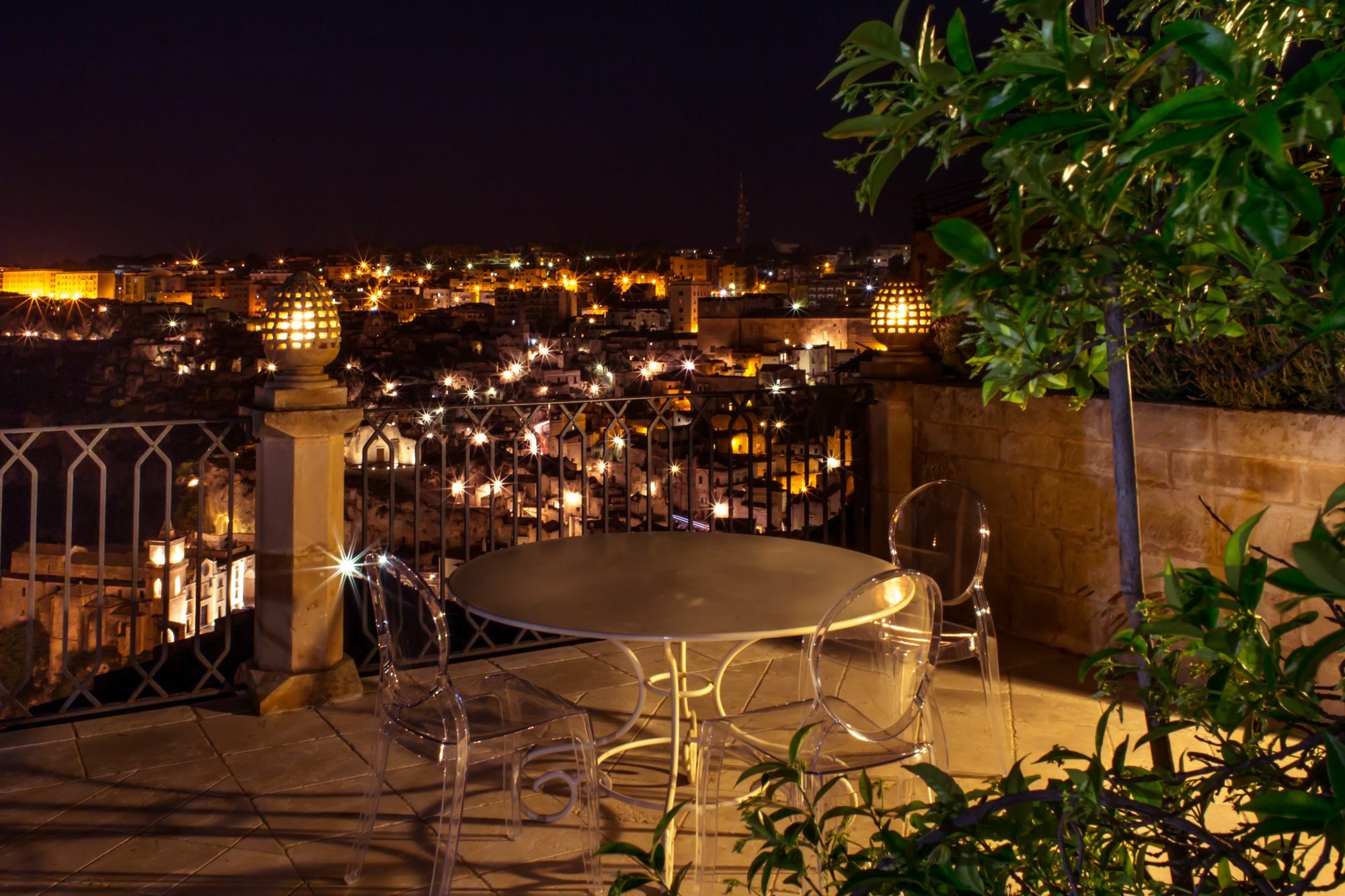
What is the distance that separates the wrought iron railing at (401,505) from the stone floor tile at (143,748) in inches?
8.9

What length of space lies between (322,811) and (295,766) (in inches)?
14.3

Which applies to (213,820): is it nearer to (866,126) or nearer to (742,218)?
(866,126)

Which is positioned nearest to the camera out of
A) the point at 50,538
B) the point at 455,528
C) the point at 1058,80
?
the point at 1058,80

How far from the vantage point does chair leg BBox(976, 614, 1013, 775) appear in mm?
3223

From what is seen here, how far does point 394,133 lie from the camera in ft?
146

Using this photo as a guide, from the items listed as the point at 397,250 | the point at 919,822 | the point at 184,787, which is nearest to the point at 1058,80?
the point at 919,822

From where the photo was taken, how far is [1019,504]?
183 inches

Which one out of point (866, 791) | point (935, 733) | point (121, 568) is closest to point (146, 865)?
point (935, 733)

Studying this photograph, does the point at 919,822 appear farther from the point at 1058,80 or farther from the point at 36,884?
the point at 36,884

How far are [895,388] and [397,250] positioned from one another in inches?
1295

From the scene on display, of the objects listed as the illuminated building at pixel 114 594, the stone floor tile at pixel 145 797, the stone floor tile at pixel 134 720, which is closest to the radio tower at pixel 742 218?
the illuminated building at pixel 114 594

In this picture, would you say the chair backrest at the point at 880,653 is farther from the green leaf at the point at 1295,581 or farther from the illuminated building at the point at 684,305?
the illuminated building at the point at 684,305

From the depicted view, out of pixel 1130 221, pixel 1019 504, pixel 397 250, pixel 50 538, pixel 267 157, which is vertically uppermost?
pixel 267 157

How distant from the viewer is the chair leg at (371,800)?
2641 millimetres
